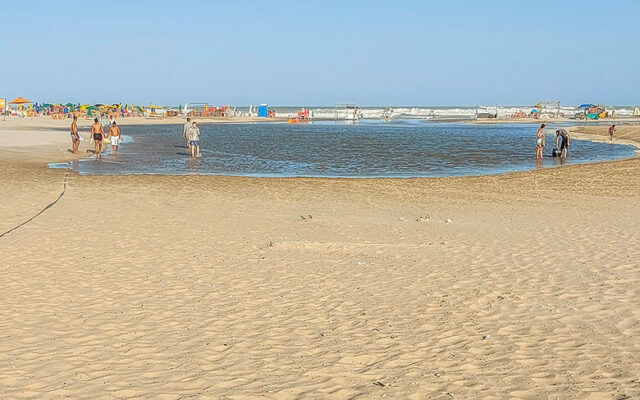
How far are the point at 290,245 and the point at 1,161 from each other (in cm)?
1662

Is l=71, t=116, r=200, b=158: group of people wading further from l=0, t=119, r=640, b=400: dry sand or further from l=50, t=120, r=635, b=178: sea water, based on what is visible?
l=0, t=119, r=640, b=400: dry sand

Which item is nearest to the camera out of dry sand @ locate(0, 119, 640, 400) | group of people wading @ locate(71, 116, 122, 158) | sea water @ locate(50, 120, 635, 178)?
dry sand @ locate(0, 119, 640, 400)

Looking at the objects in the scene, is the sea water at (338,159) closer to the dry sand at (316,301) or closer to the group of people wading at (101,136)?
the group of people wading at (101,136)

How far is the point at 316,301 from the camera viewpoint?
7.17 metres

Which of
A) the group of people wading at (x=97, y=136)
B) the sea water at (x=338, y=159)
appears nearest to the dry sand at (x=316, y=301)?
the sea water at (x=338, y=159)

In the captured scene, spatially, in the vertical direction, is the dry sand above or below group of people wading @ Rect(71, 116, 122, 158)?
below

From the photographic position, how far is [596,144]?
38406mm

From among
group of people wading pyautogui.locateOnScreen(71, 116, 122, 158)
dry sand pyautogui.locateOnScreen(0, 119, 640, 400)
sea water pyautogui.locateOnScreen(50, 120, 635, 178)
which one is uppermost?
group of people wading pyautogui.locateOnScreen(71, 116, 122, 158)

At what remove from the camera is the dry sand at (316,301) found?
196 inches

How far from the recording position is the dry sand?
499 centimetres

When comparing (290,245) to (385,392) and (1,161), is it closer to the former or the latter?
(385,392)

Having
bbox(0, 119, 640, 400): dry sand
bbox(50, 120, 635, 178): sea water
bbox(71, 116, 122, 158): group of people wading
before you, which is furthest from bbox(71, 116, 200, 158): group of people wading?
bbox(0, 119, 640, 400): dry sand

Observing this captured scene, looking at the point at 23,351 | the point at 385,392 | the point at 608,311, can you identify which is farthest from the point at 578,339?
the point at 23,351

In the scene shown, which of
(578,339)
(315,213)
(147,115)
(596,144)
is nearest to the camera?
(578,339)
